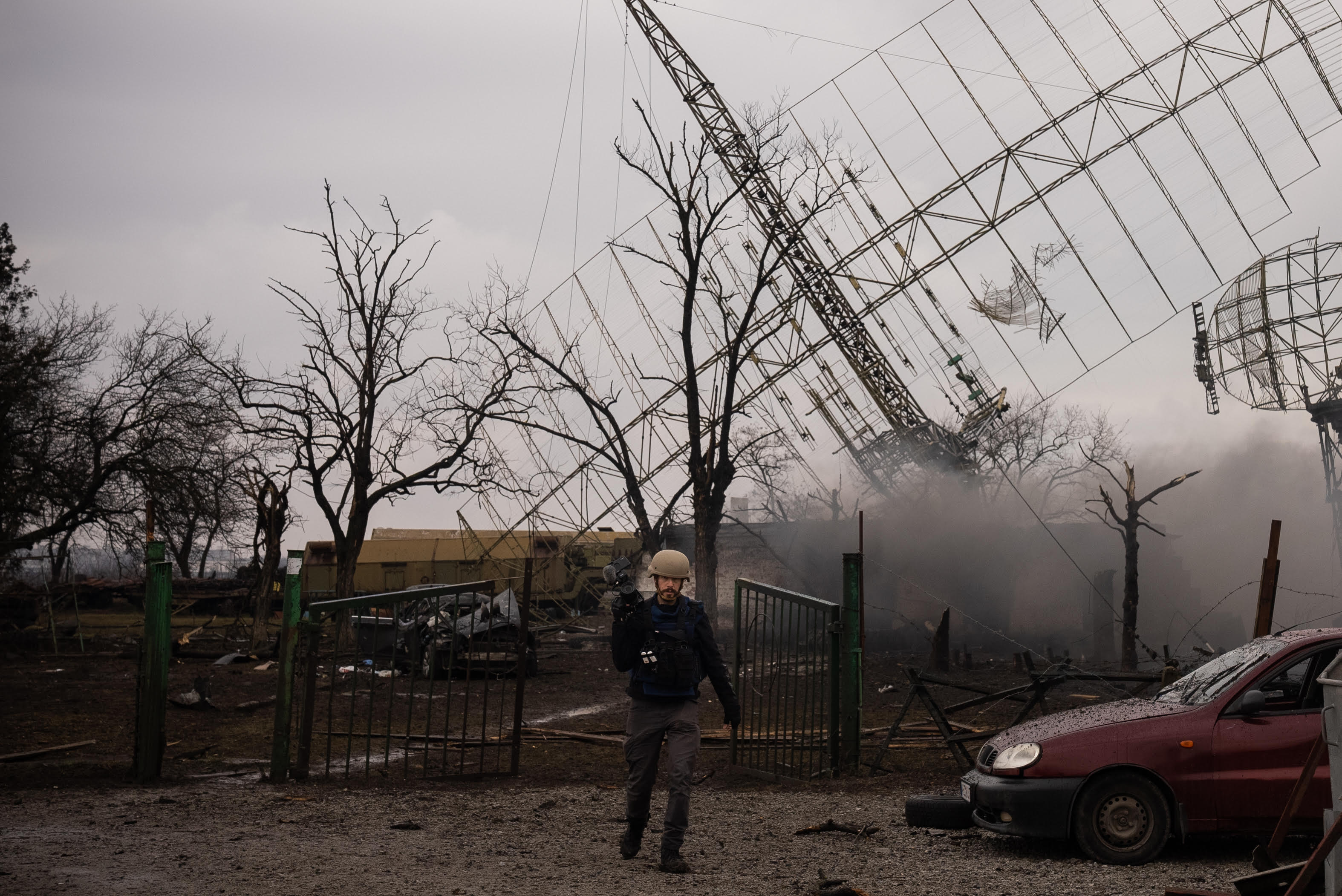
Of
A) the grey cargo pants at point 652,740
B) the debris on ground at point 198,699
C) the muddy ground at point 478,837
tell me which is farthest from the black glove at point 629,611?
the debris on ground at point 198,699

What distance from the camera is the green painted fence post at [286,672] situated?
8.97 meters

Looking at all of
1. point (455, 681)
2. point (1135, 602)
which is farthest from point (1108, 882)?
point (1135, 602)

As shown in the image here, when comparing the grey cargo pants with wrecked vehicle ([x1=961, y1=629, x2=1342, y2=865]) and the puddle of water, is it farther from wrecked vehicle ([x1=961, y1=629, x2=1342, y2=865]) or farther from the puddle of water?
the puddle of water

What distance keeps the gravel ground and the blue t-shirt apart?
99 cm

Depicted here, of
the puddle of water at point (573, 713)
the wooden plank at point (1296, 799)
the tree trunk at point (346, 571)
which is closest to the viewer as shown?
the wooden plank at point (1296, 799)

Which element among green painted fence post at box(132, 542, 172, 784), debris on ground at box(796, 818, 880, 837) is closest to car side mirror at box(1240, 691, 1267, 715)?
debris on ground at box(796, 818, 880, 837)

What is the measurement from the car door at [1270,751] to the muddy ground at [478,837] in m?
0.35

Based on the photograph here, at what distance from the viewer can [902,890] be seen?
5883 millimetres

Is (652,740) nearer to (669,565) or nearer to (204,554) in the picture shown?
(669,565)

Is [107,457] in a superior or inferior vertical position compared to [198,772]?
superior

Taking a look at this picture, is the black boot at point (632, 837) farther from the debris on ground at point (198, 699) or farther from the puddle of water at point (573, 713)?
the debris on ground at point (198, 699)

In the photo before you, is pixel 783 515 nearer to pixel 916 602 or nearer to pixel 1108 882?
pixel 916 602

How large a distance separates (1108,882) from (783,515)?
1033 inches

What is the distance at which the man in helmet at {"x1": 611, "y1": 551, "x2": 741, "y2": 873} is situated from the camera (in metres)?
6.40
